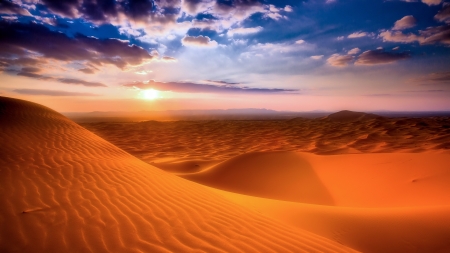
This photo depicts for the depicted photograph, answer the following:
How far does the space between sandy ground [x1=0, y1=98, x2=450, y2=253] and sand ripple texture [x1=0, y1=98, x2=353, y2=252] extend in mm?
14

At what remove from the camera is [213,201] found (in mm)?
3951

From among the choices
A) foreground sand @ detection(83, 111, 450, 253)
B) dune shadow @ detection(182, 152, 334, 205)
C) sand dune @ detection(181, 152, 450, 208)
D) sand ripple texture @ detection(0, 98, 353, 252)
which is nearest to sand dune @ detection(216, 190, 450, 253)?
foreground sand @ detection(83, 111, 450, 253)

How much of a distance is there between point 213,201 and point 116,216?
5.17 feet

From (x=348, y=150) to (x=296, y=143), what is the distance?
3107mm

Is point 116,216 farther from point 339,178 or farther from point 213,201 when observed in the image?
point 339,178

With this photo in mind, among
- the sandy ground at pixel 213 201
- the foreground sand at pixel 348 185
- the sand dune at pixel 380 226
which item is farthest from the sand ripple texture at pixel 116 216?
the foreground sand at pixel 348 185

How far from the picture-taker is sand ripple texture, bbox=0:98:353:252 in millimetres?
2407

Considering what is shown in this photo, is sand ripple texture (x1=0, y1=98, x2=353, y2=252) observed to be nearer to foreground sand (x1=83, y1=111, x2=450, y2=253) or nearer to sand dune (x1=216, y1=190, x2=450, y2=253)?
sand dune (x1=216, y1=190, x2=450, y2=253)

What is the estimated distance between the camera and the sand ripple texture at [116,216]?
2407 millimetres

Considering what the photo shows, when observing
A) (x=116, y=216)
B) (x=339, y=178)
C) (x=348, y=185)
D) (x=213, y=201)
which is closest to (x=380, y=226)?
(x=213, y=201)

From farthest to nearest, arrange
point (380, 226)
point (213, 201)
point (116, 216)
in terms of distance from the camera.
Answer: point (213, 201) → point (380, 226) → point (116, 216)

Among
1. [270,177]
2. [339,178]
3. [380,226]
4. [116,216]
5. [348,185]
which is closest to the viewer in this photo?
[116,216]

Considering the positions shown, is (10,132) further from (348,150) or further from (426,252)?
(348,150)

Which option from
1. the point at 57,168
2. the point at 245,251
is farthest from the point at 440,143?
the point at 57,168
